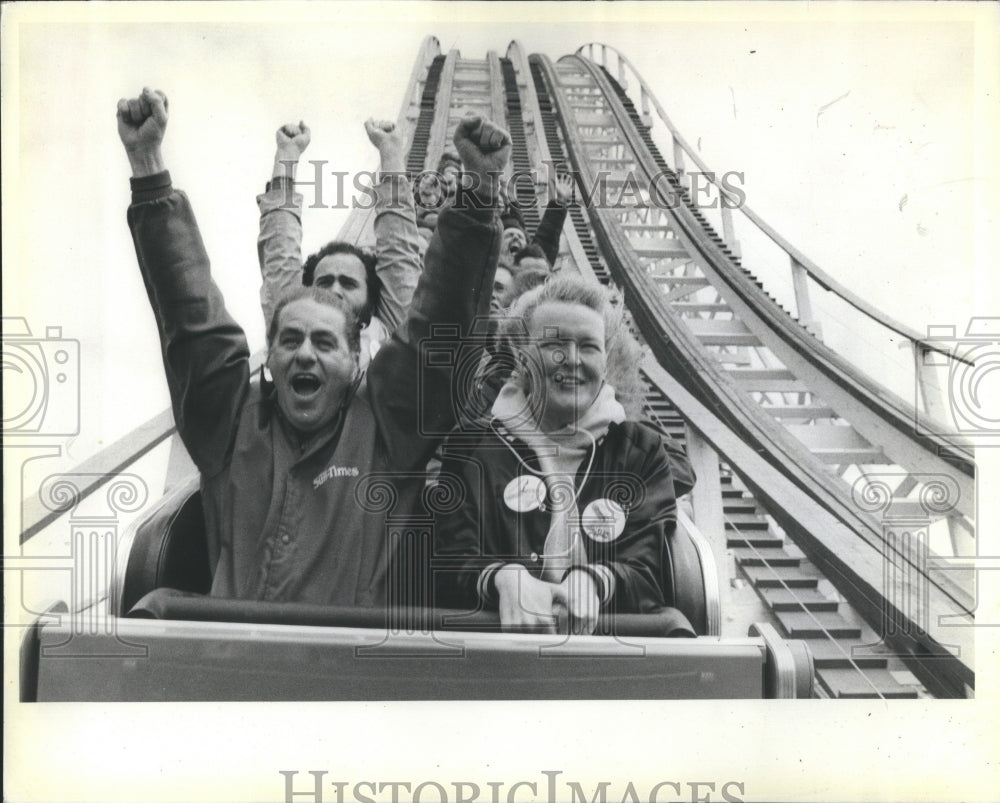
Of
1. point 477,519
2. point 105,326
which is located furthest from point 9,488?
point 477,519

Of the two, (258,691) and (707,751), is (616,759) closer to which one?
(707,751)

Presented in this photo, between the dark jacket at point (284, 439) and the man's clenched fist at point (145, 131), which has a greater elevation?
the man's clenched fist at point (145, 131)

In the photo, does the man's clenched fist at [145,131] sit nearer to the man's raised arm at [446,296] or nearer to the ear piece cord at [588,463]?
the man's raised arm at [446,296]

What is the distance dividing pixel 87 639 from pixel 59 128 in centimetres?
107

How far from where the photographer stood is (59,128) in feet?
7.32

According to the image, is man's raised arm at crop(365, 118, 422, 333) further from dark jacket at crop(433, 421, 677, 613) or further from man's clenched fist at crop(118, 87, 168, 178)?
man's clenched fist at crop(118, 87, 168, 178)

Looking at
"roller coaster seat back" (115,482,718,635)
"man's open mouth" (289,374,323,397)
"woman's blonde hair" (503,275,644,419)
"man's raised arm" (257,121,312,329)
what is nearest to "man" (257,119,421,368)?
"man's raised arm" (257,121,312,329)

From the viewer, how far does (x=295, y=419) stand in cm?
206

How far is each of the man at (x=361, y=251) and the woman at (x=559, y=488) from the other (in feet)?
0.84

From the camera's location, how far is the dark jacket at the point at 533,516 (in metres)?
2.01

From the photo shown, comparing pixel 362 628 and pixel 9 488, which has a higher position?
pixel 9 488

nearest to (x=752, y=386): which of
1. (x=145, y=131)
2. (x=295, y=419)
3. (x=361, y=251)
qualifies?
(x=361, y=251)

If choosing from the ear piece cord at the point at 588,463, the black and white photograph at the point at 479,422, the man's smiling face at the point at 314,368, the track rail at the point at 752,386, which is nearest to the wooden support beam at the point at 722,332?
the track rail at the point at 752,386

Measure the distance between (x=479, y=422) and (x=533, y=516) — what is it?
0.21 metres
